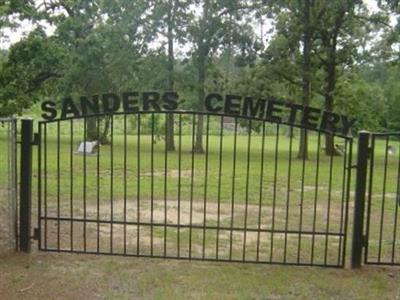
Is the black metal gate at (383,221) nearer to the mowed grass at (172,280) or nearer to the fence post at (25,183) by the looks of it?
the mowed grass at (172,280)

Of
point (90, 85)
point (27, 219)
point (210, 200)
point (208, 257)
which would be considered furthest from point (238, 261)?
point (90, 85)

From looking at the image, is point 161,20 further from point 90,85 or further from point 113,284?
point 113,284

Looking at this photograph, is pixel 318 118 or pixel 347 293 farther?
pixel 318 118

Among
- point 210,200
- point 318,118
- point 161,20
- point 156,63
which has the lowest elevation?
point 210,200

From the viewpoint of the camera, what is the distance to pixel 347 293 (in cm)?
501

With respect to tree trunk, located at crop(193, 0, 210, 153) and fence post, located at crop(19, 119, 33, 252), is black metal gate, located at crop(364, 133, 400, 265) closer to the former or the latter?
Result: fence post, located at crop(19, 119, 33, 252)

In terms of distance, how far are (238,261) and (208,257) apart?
386mm

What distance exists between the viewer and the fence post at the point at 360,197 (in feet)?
18.5

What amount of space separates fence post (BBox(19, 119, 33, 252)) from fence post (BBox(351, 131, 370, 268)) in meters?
3.46

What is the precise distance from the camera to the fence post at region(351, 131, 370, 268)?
5.62 metres

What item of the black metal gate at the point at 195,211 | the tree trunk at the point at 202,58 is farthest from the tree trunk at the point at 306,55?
the black metal gate at the point at 195,211

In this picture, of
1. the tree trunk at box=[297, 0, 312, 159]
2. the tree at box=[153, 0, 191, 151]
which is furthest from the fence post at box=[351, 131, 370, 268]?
the tree at box=[153, 0, 191, 151]

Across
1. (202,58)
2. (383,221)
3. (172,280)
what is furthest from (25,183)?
(202,58)

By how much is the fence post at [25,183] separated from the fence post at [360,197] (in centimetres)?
346
